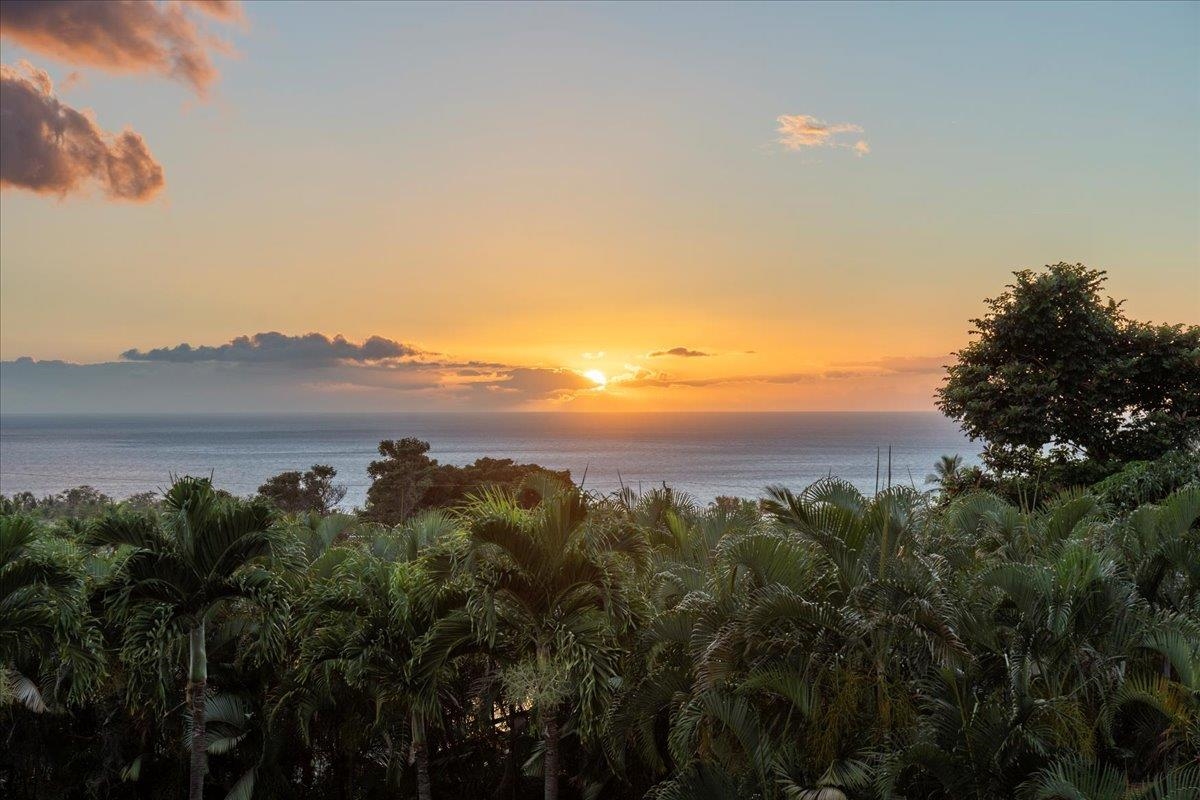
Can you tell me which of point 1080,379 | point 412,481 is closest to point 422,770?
point 1080,379

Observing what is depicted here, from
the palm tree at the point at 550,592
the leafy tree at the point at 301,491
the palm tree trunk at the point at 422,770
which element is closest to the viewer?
the palm tree at the point at 550,592

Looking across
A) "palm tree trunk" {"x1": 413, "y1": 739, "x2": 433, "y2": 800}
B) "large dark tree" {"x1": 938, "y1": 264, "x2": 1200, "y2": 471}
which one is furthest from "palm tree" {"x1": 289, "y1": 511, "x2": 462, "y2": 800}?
"large dark tree" {"x1": 938, "y1": 264, "x2": 1200, "y2": 471}

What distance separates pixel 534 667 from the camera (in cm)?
1002

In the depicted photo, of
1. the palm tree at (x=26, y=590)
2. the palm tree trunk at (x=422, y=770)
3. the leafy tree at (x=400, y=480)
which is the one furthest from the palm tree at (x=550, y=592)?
the leafy tree at (x=400, y=480)

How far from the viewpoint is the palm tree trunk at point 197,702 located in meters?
11.5

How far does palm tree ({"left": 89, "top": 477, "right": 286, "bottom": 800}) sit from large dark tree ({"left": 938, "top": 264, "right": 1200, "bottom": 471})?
772 inches

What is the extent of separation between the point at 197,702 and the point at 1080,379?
22362 millimetres

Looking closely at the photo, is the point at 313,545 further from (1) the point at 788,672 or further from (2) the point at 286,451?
(2) the point at 286,451

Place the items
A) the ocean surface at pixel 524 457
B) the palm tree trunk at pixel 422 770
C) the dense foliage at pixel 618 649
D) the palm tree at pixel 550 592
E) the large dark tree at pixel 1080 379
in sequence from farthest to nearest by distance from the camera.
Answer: the ocean surface at pixel 524 457, the large dark tree at pixel 1080 379, the palm tree trunk at pixel 422 770, the palm tree at pixel 550 592, the dense foliage at pixel 618 649

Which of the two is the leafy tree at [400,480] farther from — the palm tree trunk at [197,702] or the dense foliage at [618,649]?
the palm tree trunk at [197,702]

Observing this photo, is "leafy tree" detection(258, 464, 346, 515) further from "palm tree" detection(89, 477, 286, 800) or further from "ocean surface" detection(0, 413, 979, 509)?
"ocean surface" detection(0, 413, 979, 509)

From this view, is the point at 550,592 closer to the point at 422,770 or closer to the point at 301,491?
the point at 422,770

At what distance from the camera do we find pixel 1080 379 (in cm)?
2445

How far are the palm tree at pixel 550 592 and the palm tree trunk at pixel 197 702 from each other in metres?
3.85
